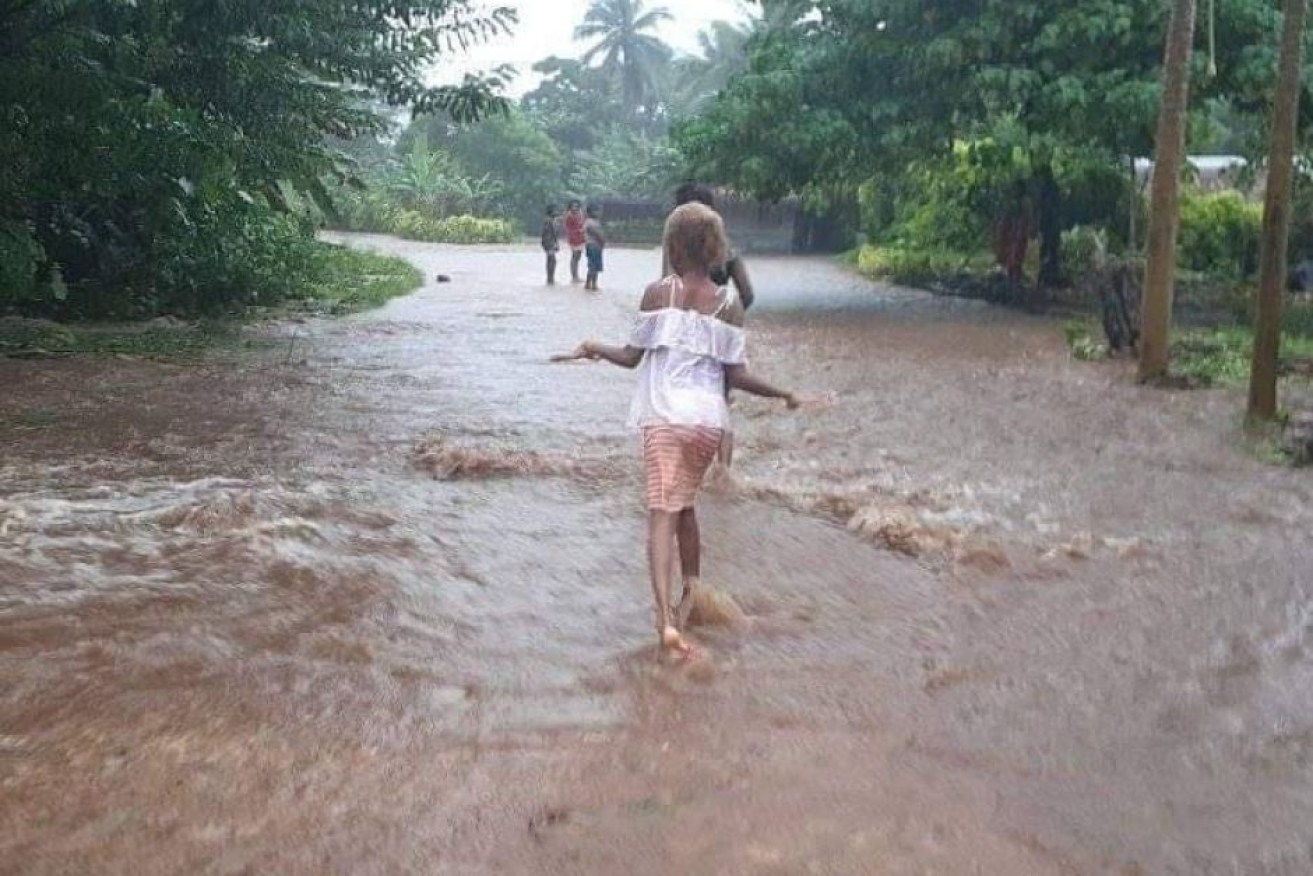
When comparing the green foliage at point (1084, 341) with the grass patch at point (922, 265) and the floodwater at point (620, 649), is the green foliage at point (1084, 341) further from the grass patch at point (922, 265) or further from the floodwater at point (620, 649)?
the grass patch at point (922, 265)

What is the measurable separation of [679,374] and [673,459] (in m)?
0.31

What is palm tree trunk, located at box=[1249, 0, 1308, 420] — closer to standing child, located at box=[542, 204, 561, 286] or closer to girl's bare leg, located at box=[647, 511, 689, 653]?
girl's bare leg, located at box=[647, 511, 689, 653]

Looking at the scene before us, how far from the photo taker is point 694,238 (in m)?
4.66

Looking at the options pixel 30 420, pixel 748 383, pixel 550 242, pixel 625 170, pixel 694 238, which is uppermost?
pixel 625 170

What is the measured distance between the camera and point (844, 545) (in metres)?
6.45

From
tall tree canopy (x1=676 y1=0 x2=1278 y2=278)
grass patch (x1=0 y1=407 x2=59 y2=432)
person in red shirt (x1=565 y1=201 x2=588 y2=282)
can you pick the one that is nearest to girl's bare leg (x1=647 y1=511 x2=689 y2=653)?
grass patch (x1=0 y1=407 x2=59 y2=432)

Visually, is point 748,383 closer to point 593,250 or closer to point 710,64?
point 593,250

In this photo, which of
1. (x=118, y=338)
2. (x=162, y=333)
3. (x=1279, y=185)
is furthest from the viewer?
(x=162, y=333)

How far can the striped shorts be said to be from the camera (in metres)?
4.67

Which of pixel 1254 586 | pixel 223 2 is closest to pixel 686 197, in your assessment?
pixel 1254 586

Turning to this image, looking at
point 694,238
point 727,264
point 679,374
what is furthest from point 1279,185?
point 679,374

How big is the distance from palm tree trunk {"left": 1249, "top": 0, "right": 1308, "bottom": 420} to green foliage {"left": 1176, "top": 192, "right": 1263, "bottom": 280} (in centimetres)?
1260

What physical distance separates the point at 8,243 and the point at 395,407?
3.89 meters

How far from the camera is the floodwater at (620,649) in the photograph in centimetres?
338
